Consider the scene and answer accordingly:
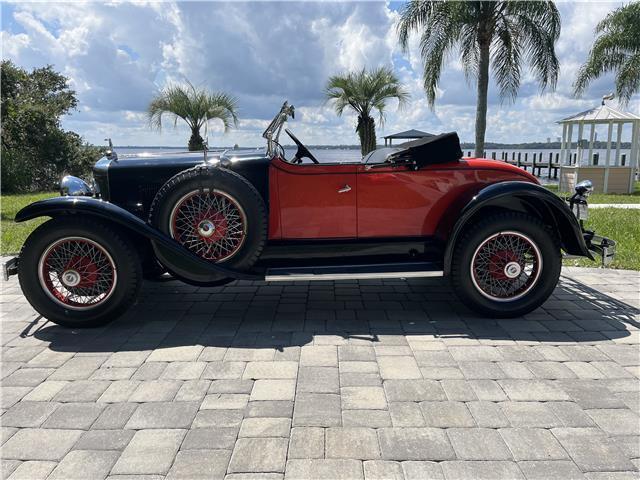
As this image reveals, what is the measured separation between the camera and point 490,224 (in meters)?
3.75

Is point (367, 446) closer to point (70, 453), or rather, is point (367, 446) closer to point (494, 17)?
point (70, 453)

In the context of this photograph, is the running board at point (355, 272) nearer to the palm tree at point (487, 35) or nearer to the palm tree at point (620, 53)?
the palm tree at point (487, 35)

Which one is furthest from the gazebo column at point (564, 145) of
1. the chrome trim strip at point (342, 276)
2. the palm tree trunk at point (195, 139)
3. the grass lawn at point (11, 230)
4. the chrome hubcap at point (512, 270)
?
the grass lawn at point (11, 230)

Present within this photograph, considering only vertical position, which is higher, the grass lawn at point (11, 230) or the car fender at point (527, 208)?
the car fender at point (527, 208)

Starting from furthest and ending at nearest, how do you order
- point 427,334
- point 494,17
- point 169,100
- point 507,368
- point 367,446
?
point 169,100 → point 494,17 → point 427,334 → point 507,368 → point 367,446

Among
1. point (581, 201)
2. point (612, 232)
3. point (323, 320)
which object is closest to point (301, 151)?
point (323, 320)

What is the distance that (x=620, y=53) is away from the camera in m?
15.8

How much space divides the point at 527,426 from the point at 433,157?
2.24m

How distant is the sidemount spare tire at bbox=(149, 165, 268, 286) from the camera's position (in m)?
3.58

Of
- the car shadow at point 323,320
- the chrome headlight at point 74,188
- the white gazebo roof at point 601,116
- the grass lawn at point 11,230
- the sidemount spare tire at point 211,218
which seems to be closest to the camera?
the car shadow at point 323,320

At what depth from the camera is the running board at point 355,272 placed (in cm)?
365

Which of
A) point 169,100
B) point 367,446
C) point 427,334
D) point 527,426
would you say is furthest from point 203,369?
point 169,100

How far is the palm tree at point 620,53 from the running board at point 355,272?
16.4m

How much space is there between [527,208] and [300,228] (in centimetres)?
207
